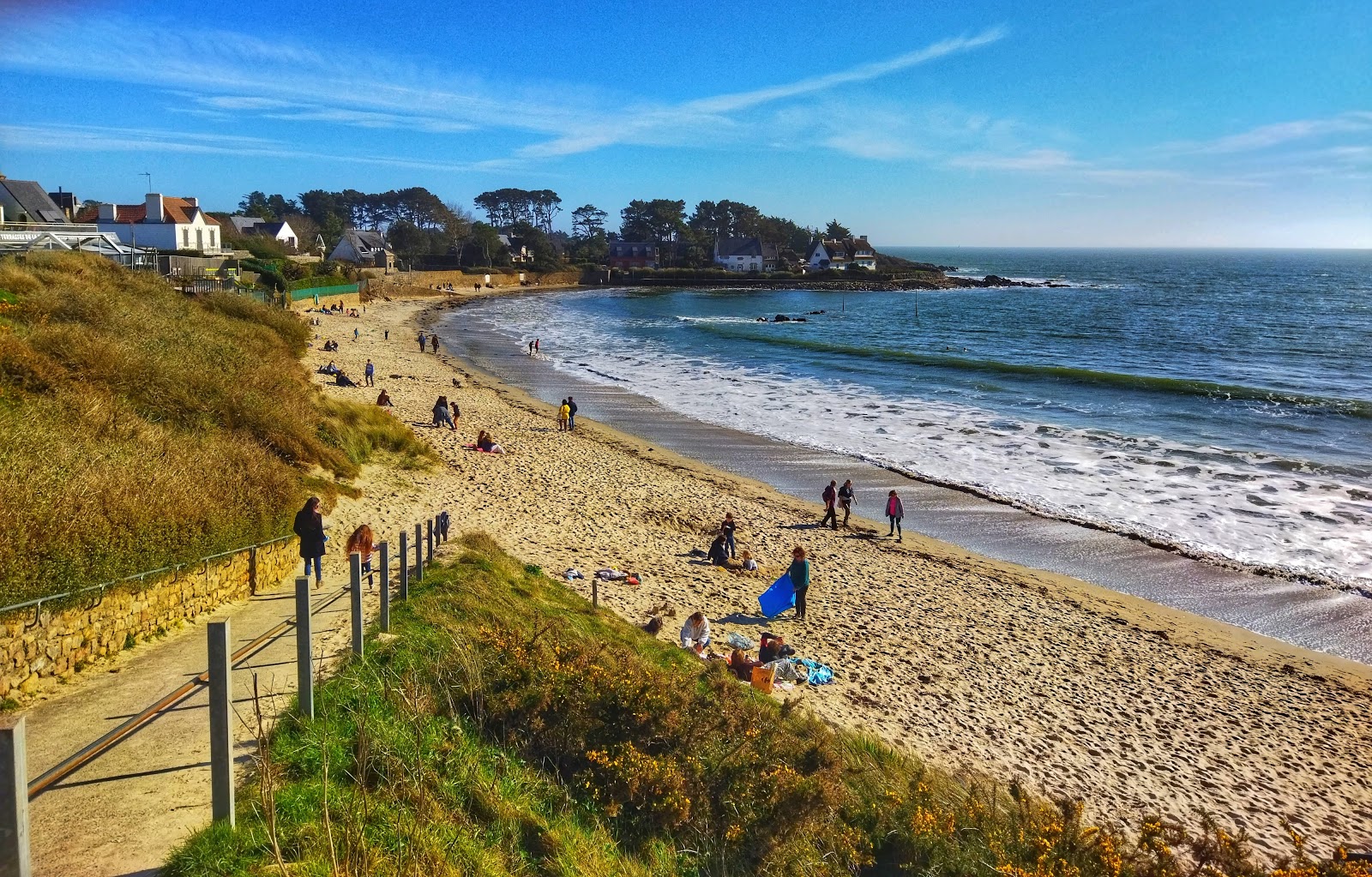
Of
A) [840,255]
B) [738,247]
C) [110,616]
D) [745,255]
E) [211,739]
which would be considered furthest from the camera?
[840,255]

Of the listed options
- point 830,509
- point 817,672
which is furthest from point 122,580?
point 830,509

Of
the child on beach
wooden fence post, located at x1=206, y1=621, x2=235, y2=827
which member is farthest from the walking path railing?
the child on beach

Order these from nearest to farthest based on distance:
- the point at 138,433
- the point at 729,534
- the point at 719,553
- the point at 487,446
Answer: the point at 138,433, the point at 719,553, the point at 729,534, the point at 487,446

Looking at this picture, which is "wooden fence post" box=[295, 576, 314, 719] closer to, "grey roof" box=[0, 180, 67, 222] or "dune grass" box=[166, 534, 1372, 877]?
"dune grass" box=[166, 534, 1372, 877]

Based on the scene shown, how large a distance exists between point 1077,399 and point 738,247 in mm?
100932

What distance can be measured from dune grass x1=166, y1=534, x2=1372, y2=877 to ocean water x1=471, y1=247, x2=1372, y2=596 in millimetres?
12464

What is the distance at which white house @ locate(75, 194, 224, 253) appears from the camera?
49125 mm

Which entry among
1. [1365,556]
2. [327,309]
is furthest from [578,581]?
[327,309]

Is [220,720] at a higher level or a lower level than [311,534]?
higher

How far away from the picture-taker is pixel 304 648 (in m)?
5.86

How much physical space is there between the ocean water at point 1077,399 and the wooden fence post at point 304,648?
16.1 m

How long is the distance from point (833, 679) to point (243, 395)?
10.7 meters

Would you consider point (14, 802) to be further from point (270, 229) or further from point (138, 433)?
point (270, 229)

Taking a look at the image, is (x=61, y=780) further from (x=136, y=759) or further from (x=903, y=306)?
(x=903, y=306)
